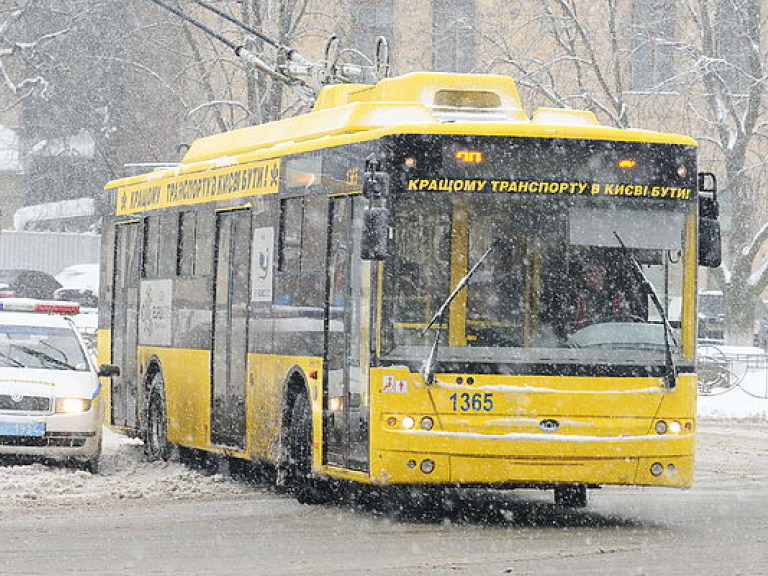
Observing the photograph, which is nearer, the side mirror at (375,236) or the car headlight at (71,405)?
the side mirror at (375,236)

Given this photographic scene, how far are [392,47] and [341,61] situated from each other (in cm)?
325

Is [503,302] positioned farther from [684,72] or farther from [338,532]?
[684,72]

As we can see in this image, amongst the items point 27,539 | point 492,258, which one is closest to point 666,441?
point 492,258

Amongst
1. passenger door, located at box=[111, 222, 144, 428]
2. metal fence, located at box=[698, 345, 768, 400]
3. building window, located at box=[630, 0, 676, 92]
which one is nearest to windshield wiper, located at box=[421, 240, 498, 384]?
passenger door, located at box=[111, 222, 144, 428]

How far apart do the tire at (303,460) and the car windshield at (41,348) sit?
10.3 ft

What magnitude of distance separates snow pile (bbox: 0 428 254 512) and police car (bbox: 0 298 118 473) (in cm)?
22

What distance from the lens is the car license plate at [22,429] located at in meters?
16.6

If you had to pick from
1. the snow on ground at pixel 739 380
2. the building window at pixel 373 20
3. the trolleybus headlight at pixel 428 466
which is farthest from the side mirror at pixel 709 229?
the building window at pixel 373 20

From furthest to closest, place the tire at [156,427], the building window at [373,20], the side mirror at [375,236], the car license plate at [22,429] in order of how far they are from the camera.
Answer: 1. the building window at [373,20]
2. the tire at [156,427]
3. the car license plate at [22,429]
4. the side mirror at [375,236]

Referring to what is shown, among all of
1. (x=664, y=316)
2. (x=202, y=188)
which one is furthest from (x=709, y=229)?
(x=202, y=188)

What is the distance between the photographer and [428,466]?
535 inches

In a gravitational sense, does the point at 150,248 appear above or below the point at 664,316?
above

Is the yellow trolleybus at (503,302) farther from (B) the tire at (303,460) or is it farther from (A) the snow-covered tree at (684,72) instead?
(A) the snow-covered tree at (684,72)

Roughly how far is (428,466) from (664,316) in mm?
2001
